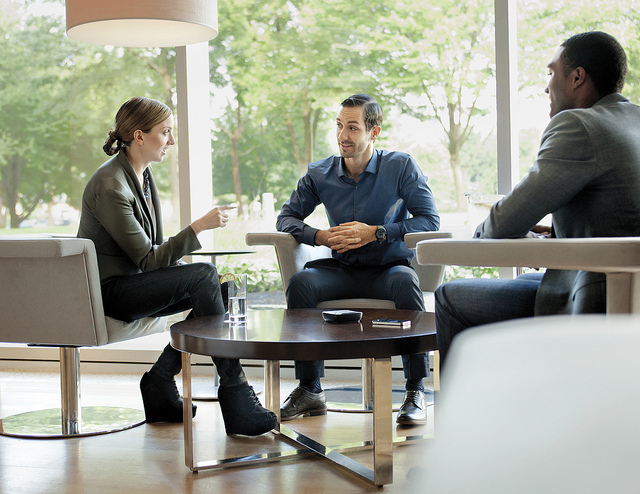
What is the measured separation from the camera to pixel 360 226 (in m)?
2.99

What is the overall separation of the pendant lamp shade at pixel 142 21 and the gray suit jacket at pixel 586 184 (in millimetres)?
1493

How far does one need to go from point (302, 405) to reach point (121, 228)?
93cm

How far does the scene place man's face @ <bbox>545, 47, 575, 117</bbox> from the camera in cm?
191

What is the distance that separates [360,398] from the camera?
10.3 ft

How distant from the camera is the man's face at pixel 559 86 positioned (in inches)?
75.3

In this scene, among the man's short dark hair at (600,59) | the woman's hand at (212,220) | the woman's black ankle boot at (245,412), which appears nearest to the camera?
the man's short dark hair at (600,59)

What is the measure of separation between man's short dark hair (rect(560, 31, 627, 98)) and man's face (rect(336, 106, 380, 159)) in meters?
1.32

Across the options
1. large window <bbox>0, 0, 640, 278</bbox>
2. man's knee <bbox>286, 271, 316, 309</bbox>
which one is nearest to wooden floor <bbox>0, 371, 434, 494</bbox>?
man's knee <bbox>286, 271, 316, 309</bbox>

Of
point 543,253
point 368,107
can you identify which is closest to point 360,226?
point 368,107

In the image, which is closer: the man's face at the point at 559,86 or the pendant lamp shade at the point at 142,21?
the man's face at the point at 559,86

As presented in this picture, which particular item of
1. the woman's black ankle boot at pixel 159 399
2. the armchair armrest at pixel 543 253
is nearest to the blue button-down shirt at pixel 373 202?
the woman's black ankle boot at pixel 159 399

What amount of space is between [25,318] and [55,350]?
1.40m

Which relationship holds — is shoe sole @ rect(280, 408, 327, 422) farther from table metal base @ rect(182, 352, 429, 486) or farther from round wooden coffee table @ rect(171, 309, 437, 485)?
round wooden coffee table @ rect(171, 309, 437, 485)

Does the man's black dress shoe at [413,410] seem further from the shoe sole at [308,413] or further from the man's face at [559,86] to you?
the man's face at [559,86]
